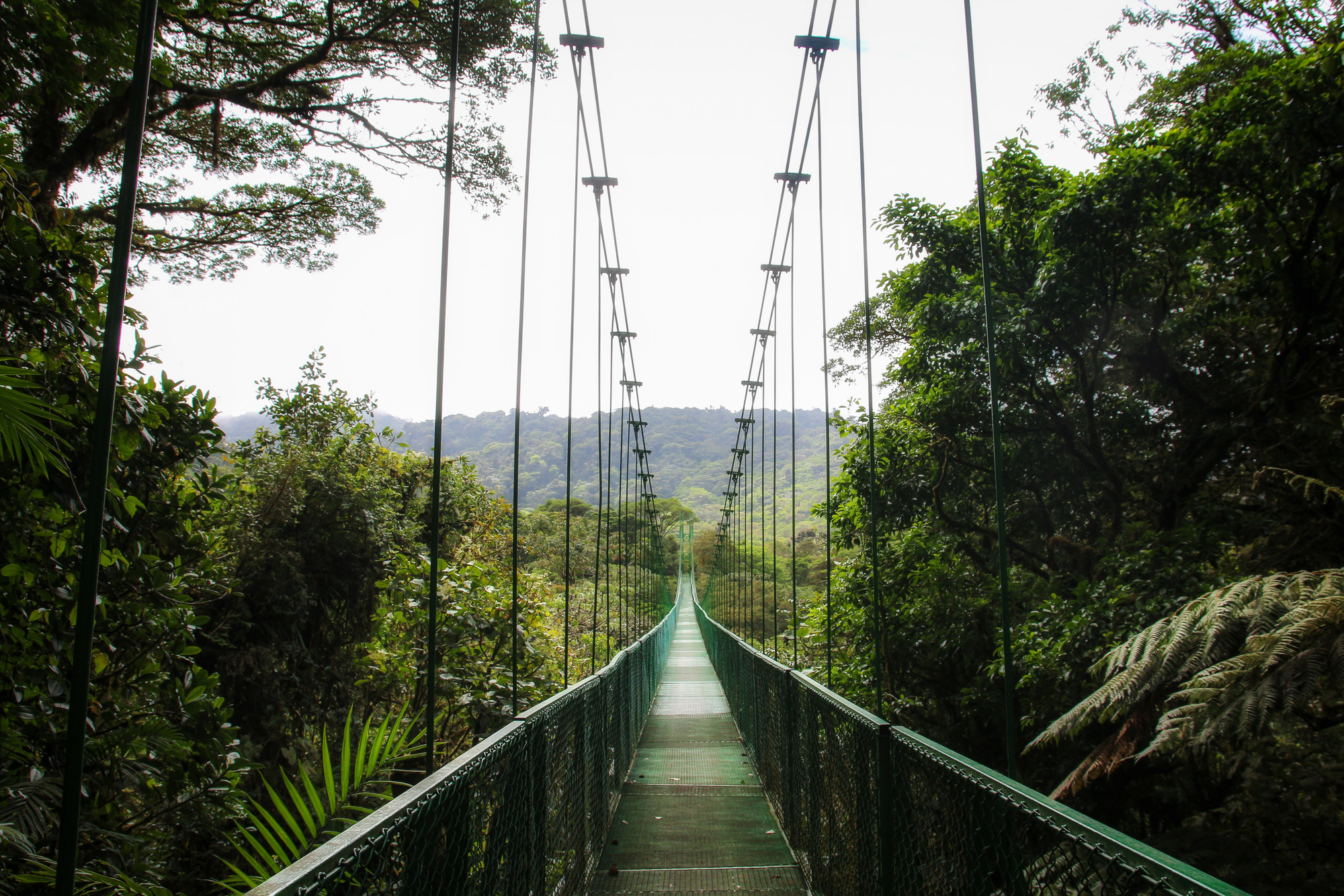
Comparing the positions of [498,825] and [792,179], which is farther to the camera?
[792,179]

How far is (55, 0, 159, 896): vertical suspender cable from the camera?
78cm

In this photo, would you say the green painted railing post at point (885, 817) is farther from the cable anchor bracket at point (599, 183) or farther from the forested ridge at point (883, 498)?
the cable anchor bracket at point (599, 183)

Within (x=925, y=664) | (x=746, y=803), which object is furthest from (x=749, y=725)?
(x=925, y=664)

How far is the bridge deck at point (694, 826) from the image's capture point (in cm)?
264

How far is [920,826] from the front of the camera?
1.59 metres

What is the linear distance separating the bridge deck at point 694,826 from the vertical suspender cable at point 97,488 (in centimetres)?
218

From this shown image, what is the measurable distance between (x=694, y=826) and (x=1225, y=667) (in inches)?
86.3

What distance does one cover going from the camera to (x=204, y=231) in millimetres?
5668

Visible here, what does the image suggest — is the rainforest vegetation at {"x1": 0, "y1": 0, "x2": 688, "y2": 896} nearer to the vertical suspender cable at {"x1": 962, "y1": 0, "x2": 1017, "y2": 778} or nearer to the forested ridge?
the forested ridge

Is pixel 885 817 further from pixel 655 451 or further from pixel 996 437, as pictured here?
pixel 655 451

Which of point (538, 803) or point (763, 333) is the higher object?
point (763, 333)

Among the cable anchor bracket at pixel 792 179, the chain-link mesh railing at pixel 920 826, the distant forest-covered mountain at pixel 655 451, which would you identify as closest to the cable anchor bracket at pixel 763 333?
the cable anchor bracket at pixel 792 179

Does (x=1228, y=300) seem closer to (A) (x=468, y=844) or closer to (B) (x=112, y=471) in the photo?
(A) (x=468, y=844)

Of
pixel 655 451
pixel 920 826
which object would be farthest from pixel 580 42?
pixel 655 451
